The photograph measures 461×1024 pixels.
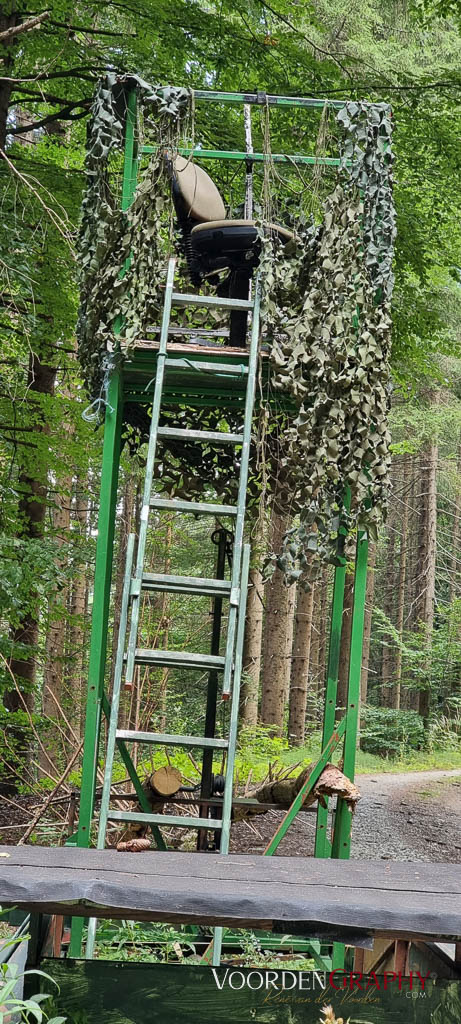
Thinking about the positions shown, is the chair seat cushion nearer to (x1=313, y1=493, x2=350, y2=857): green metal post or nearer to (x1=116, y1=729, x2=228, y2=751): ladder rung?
(x1=313, y1=493, x2=350, y2=857): green metal post

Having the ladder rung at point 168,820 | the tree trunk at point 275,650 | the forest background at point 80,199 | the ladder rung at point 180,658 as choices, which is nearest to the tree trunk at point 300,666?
the tree trunk at point 275,650

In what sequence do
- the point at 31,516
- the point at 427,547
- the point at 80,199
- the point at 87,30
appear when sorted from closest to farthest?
the point at 87,30 → the point at 80,199 → the point at 31,516 → the point at 427,547

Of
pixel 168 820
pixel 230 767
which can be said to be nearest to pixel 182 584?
pixel 230 767

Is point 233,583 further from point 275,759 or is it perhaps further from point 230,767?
point 275,759

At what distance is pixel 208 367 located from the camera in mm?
5125

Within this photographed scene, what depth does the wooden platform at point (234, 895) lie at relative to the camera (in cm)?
260

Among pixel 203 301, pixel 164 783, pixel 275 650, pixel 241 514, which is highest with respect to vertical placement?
pixel 203 301

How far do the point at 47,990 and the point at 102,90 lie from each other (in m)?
4.39

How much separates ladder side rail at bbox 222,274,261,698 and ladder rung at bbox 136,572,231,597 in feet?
0.32

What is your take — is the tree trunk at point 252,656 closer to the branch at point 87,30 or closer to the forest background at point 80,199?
the forest background at point 80,199

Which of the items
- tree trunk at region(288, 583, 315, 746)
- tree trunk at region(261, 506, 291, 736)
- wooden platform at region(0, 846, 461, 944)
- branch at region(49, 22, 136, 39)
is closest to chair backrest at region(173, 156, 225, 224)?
branch at region(49, 22, 136, 39)

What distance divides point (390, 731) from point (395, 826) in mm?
11196

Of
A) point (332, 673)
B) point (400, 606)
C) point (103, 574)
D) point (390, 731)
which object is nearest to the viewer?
point (103, 574)

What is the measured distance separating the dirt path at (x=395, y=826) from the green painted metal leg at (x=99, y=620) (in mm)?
4192
